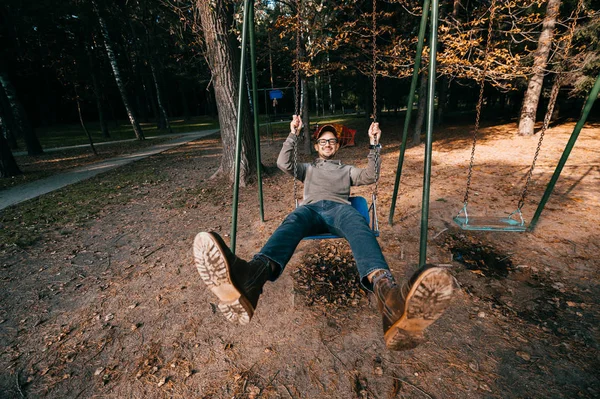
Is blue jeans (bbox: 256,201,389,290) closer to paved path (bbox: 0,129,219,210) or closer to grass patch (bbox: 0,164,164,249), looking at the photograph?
grass patch (bbox: 0,164,164,249)

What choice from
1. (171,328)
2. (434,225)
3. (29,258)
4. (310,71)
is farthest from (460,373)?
(310,71)

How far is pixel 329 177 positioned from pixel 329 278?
3.13 feet

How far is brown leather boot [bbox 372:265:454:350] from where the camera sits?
1.23 meters

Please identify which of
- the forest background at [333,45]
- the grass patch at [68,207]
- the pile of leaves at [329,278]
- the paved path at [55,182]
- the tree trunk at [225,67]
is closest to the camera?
the pile of leaves at [329,278]

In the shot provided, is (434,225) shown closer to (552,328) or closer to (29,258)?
(552,328)

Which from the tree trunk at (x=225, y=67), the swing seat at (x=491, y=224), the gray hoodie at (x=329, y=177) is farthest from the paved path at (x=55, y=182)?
the swing seat at (x=491, y=224)

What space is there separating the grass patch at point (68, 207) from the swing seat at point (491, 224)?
199 inches

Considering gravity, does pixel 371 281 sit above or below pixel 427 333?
above

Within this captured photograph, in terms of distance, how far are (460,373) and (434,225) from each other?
2.23 meters

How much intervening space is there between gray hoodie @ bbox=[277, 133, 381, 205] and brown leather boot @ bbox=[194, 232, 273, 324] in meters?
1.21

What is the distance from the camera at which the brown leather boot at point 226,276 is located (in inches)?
58.5

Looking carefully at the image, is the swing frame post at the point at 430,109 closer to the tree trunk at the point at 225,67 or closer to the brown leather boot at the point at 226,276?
the brown leather boot at the point at 226,276

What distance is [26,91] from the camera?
24125mm

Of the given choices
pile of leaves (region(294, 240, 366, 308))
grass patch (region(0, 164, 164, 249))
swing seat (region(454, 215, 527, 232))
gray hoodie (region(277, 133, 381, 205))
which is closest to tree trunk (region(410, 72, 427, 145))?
swing seat (region(454, 215, 527, 232))
